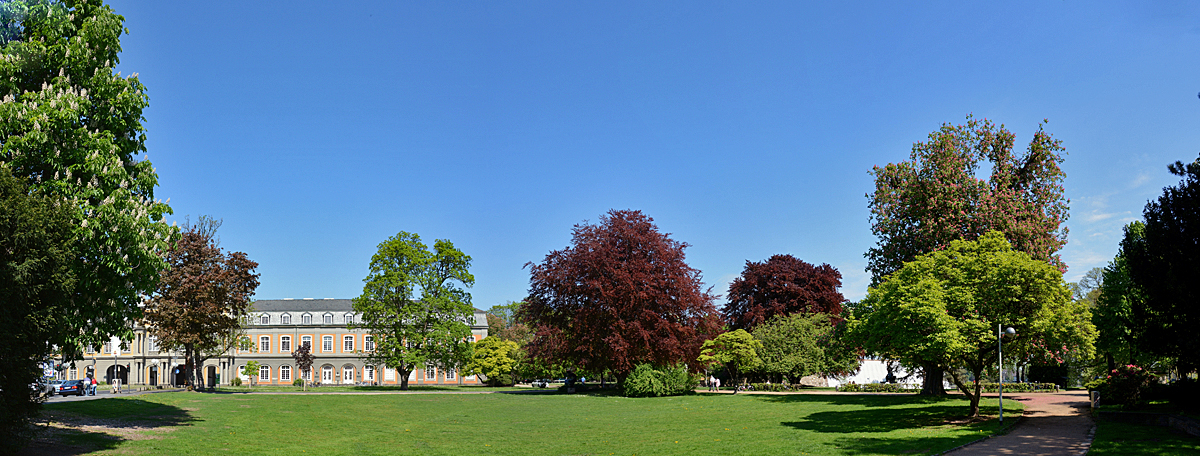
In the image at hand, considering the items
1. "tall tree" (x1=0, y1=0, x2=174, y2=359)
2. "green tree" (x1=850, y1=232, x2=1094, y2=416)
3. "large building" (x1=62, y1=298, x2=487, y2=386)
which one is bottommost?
"large building" (x1=62, y1=298, x2=487, y2=386)

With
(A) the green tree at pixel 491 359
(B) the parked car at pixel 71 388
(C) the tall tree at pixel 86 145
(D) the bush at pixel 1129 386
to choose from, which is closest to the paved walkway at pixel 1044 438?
(D) the bush at pixel 1129 386

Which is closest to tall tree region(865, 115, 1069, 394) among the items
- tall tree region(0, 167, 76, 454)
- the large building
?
tall tree region(0, 167, 76, 454)

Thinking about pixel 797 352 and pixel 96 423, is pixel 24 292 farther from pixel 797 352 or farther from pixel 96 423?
pixel 797 352

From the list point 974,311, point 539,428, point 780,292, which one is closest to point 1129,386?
point 974,311

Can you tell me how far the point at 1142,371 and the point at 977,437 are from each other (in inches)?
456

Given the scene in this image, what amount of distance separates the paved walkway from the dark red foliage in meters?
35.4

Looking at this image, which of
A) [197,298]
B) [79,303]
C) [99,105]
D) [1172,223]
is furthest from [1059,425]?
[197,298]

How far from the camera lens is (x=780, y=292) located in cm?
6181

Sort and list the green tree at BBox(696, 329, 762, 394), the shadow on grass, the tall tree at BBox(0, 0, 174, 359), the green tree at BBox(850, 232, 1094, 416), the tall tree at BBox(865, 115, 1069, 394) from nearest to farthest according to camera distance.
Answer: the shadow on grass < the tall tree at BBox(0, 0, 174, 359) < the green tree at BBox(850, 232, 1094, 416) < the tall tree at BBox(865, 115, 1069, 394) < the green tree at BBox(696, 329, 762, 394)

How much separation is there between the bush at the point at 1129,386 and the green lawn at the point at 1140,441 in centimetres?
570

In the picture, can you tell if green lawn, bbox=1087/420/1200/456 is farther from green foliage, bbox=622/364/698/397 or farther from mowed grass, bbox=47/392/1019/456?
green foliage, bbox=622/364/698/397

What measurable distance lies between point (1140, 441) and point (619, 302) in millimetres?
28571

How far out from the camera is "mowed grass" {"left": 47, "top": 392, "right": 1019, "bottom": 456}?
17.2 m

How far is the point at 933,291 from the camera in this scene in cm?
2153
